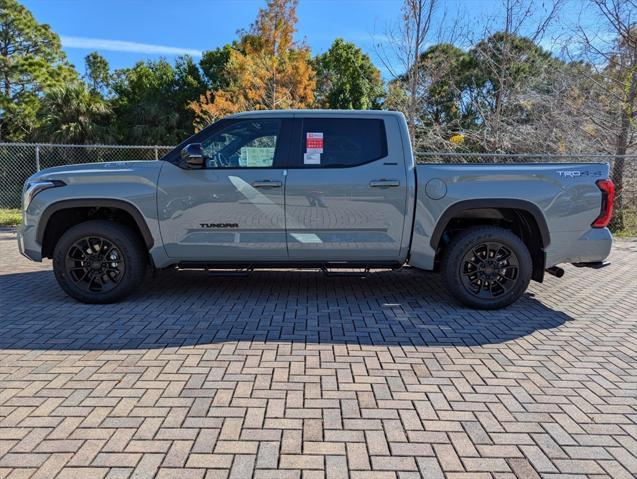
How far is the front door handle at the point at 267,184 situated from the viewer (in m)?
4.85

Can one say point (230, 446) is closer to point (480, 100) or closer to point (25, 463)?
point (25, 463)

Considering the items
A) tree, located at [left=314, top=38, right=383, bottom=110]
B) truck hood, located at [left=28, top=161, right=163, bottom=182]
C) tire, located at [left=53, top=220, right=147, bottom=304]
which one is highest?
tree, located at [left=314, top=38, right=383, bottom=110]

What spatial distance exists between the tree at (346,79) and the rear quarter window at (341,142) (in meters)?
17.0

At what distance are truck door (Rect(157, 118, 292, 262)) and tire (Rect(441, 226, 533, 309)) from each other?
71.3 inches

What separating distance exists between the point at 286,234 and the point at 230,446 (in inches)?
105

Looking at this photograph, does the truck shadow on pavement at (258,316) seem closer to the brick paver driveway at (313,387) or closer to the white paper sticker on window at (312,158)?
the brick paver driveway at (313,387)

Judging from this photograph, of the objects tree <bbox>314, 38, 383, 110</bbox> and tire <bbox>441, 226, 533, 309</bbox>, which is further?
tree <bbox>314, 38, 383, 110</bbox>

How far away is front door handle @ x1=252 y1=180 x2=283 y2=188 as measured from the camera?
4.85 metres

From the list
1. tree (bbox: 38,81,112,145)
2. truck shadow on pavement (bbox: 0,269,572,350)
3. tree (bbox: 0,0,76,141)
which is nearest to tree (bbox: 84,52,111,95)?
tree (bbox: 0,0,76,141)

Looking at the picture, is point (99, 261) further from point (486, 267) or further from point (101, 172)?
point (486, 267)

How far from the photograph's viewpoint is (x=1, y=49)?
111ft

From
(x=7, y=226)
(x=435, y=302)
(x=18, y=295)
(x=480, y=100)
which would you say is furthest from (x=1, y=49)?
(x=435, y=302)

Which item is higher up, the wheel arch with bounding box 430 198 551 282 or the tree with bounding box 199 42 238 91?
the tree with bounding box 199 42 238 91

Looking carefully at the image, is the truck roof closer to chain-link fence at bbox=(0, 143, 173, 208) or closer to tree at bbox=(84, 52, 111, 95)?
chain-link fence at bbox=(0, 143, 173, 208)
